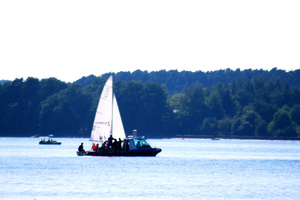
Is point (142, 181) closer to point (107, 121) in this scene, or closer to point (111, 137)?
point (111, 137)

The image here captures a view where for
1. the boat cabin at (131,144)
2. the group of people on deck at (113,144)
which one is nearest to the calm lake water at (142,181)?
the group of people on deck at (113,144)

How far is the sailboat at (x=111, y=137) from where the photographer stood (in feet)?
294

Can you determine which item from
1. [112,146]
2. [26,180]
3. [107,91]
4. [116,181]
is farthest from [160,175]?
[107,91]

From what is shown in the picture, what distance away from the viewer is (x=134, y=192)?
5262cm

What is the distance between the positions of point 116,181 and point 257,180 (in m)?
12.7

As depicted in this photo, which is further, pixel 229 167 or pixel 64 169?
pixel 229 167

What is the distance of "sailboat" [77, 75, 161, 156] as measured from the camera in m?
89.5

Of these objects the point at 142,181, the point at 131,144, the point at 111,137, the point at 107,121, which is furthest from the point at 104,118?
the point at 142,181

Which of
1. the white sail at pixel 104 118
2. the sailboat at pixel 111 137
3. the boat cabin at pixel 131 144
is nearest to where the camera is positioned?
the sailboat at pixel 111 137

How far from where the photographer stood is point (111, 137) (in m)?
89.4

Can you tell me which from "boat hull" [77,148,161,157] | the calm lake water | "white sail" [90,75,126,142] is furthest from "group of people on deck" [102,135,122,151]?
the calm lake water

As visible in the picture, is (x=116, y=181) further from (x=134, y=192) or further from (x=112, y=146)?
(x=112, y=146)

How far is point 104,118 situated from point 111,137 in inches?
170

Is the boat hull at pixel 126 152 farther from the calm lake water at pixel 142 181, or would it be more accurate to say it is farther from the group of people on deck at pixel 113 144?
the calm lake water at pixel 142 181
